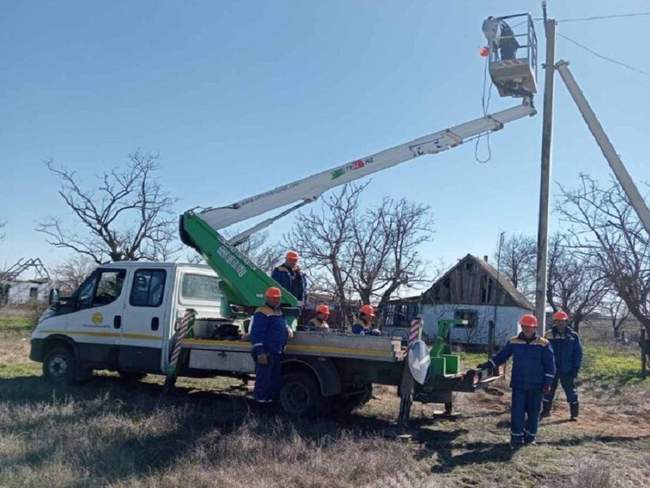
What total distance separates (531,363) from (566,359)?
2.90m

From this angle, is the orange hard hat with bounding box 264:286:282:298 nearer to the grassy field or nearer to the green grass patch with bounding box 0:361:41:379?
the grassy field

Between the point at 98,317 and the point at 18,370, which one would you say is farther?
the point at 18,370

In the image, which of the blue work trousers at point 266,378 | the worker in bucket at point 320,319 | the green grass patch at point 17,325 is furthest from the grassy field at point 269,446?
the green grass patch at point 17,325

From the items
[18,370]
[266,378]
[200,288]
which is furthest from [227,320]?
[18,370]

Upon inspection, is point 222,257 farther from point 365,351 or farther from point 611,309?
point 611,309

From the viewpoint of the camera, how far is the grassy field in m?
5.75

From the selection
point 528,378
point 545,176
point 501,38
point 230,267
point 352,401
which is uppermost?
point 501,38

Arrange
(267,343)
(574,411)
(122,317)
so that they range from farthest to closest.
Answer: (574,411)
(122,317)
(267,343)

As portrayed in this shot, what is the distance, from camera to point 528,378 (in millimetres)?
8031

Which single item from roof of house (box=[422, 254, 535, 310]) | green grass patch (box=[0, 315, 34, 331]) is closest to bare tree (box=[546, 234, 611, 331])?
roof of house (box=[422, 254, 535, 310])

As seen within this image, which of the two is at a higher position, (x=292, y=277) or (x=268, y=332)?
(x=292, y=277)

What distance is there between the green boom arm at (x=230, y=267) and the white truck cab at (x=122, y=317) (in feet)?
2.18

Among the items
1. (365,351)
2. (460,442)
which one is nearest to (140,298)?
(365,351)

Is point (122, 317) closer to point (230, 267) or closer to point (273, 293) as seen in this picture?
point (230, 267)
